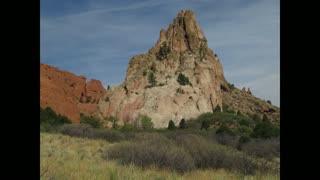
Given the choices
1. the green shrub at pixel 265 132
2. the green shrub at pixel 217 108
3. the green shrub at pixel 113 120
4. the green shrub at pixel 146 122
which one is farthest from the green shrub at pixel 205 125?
the green shrub at pixel 113 120

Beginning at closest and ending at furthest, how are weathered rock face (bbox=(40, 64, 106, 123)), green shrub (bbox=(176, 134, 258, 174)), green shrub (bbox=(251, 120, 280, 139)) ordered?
1. green shrub (bbox=(176, 134, 258, 174))
2. green shrub (bbox=(251, 120, 280, 139))
3. weathered rock face (bbox=(40, 64, 106, 123))

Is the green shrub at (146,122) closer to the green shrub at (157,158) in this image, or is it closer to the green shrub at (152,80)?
the green shrub at (152,80)

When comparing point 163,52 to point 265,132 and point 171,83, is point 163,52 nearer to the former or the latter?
point 171,83

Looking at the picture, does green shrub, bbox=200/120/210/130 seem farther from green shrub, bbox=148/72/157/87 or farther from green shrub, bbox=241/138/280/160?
green shrub, bbox=241/138/280/160

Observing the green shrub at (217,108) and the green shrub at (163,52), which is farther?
the green shrub at (163,52)

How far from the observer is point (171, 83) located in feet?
320

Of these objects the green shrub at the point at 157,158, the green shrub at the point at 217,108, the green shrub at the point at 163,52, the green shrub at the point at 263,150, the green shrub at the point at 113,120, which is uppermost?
the green shrub at the point at 163,52

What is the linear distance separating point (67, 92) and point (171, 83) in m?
24.0

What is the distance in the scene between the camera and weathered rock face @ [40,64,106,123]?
294ft

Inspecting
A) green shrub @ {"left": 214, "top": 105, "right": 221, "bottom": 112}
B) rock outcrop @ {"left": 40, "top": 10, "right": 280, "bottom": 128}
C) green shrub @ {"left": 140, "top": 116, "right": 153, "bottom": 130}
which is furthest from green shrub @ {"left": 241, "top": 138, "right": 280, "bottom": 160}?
green shrub @ {"left": 214, "top": 105, "right": 221, "bottom": 112}

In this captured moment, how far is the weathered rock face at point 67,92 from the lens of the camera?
8962 cm

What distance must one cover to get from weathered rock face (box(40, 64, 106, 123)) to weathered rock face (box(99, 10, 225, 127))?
11.0m

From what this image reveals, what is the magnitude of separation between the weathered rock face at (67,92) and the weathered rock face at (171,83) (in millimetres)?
10971

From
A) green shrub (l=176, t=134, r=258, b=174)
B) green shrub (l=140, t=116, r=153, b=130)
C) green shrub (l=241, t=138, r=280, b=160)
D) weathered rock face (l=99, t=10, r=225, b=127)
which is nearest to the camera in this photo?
green shrub (l=176, t=134, r=258, b=174)
